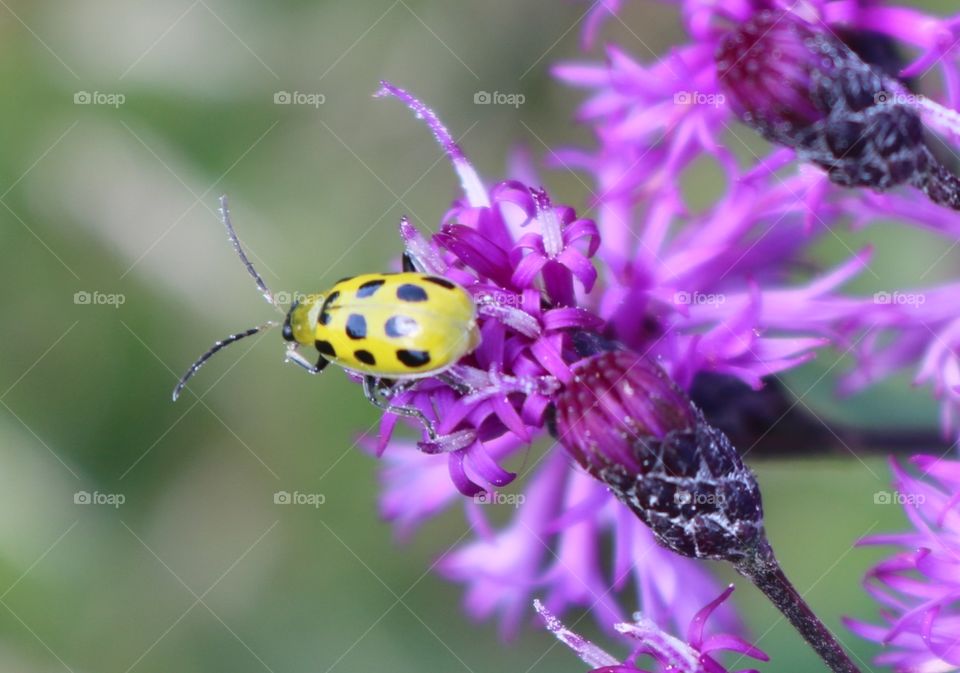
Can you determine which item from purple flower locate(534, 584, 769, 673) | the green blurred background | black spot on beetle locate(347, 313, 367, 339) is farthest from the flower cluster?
the green blurred background

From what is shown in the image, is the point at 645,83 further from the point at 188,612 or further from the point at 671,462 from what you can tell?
the point at 188,612

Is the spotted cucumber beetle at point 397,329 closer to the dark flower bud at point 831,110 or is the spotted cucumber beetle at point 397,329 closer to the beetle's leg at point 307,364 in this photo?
the beetle's leg at point 307,364

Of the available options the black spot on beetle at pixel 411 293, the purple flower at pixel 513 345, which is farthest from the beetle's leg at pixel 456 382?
the black spot on beetle at pixel 411 293

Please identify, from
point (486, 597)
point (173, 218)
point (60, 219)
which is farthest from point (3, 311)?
point (486, 597)

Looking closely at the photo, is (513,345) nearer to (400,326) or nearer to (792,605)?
(400,326)

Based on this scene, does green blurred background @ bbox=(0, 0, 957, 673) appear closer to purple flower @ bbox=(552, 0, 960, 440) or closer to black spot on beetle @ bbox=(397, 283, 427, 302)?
purple flower @ bbox=(552, 0, 960, 440)

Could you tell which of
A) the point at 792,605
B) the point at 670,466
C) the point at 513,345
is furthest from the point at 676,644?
the point at 513,345
